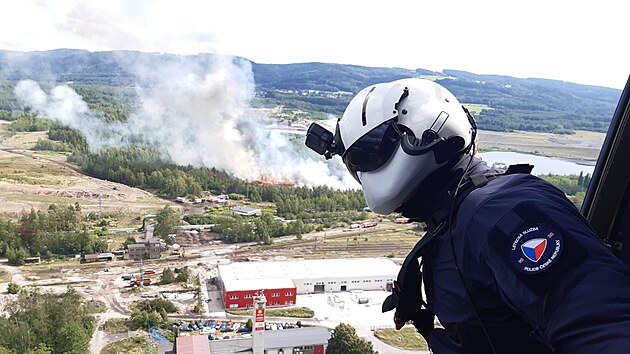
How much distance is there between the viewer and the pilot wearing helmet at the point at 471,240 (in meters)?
0.35

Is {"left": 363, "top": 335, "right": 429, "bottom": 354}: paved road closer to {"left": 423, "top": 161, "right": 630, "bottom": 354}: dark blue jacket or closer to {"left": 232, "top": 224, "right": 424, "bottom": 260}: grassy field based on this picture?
{"left": 232, "top": 224, "right": 424, "bottom": 260}: grassy field

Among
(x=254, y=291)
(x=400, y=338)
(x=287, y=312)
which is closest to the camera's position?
(x=400, y=338)

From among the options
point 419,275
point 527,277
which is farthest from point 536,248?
point 419,275

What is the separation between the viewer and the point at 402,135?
58cm

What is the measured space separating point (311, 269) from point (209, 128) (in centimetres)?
898

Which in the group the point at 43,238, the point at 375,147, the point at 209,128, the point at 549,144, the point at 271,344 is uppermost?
the point at 375,147

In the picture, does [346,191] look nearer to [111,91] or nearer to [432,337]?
[111,91]

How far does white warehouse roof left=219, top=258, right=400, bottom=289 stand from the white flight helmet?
6.69m

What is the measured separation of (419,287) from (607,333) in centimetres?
25

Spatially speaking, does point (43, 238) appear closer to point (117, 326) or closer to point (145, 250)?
point (145, 250)

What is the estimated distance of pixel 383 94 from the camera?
0.60m

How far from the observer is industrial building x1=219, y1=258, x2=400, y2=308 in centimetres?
685

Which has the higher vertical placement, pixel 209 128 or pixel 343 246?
pixel 209 128

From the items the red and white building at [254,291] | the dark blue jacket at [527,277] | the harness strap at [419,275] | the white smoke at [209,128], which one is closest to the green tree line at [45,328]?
the red and white building at [254,291]
